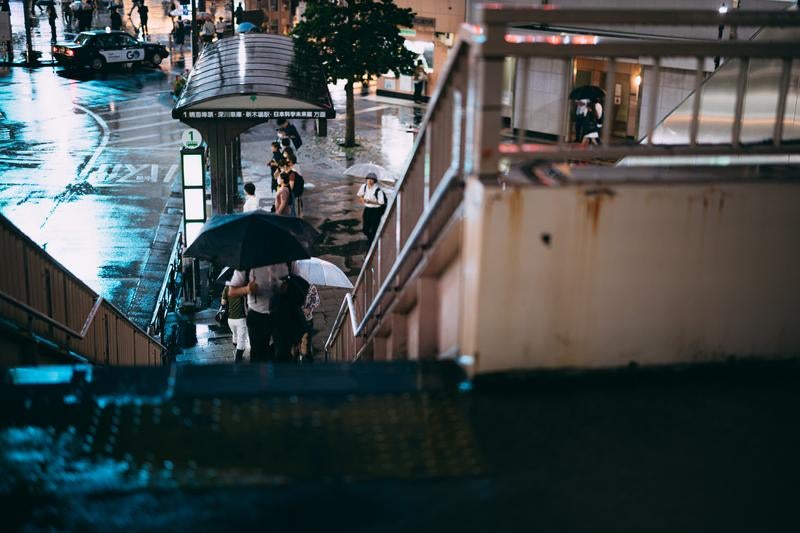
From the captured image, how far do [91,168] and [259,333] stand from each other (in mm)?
14105

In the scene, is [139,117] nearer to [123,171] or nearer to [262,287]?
[123,171]

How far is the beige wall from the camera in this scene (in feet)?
15.5

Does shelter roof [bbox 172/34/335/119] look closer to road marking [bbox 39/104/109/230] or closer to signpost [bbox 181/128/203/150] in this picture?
signpost [bbox 181/128/203/150]

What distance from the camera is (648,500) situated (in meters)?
4.04

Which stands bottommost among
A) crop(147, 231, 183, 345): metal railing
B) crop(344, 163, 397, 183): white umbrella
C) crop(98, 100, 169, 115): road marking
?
crop(147, 231, 183, 345): metal railing

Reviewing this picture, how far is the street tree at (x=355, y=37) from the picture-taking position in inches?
937

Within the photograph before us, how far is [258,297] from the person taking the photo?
30.4 ft

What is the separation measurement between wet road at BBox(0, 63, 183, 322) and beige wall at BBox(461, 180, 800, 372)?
33.9 ft

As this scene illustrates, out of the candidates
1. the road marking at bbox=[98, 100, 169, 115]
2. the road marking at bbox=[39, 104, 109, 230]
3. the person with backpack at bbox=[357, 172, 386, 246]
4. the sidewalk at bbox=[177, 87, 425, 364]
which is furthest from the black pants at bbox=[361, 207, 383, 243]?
the road marking at bbox=[98, 100, 169, 115]

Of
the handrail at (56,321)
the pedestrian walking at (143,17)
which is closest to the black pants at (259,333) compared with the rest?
the handrail at (56,321)

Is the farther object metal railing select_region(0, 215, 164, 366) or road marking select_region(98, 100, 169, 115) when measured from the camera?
road marking select_region(98, 100, 169, 115)

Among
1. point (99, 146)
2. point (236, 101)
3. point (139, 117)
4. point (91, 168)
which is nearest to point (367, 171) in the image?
point (236, 101)

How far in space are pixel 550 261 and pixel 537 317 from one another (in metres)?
0.30

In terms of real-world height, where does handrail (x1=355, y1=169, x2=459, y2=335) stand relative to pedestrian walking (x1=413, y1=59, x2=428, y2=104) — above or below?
above
